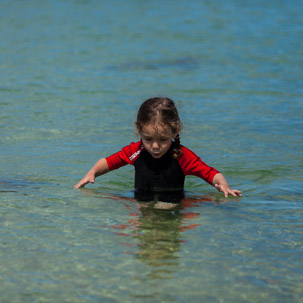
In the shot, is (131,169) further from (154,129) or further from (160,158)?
(154,129)

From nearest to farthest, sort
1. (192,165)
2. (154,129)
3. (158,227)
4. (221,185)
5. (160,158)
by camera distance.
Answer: (158,227)
(154,129)
(221,185)
(192,165)
(160,158)

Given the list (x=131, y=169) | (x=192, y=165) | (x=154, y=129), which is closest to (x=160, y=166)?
(x=192, y=165)

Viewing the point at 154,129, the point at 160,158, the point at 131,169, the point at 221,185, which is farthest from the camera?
the point at 131,169

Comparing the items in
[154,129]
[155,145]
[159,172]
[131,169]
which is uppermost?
[154,129]

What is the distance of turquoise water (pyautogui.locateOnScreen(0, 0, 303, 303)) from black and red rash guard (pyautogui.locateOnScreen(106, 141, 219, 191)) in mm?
268

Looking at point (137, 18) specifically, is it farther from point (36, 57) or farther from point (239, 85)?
point (239, 85)

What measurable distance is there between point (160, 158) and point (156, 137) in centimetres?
50

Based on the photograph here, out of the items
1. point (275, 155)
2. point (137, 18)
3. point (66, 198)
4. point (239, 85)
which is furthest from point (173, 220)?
point (137, 18)

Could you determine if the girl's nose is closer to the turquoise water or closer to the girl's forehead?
the girl's forehead

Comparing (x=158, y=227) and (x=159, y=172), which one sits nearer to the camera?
(x=158, y=227)

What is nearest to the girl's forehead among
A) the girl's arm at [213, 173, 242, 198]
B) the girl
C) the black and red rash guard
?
the girl

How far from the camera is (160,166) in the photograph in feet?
18.6

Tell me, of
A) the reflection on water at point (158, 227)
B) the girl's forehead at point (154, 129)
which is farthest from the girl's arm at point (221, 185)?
the girl's forehead at point (154, 129)

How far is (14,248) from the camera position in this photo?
4.25 m
